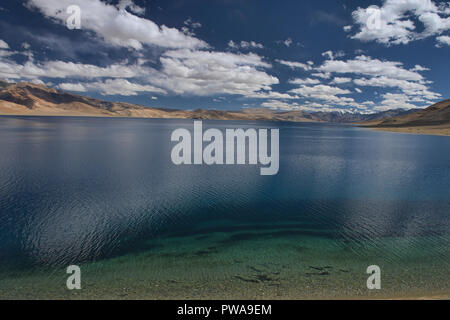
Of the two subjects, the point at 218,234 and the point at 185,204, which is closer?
the point at 218,234

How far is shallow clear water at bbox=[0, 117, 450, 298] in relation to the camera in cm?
1360

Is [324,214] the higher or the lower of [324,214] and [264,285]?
the higher

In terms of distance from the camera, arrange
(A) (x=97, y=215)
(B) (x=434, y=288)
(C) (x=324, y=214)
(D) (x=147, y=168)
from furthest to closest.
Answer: (D) (x=147, y=168)
(C) (x=324, y=214)
(A) (x=97, y=215)
(B) (x=434, y=288)

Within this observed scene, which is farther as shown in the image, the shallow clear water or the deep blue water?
the deep blue water

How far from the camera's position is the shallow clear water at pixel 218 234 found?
1360cm

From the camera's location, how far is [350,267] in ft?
50.3

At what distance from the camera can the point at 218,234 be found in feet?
65.1

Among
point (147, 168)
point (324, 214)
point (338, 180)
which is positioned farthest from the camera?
point (147, 168)

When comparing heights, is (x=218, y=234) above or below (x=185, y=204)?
below

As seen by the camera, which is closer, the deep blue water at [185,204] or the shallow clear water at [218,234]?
the shallow clear water at [218,234]
